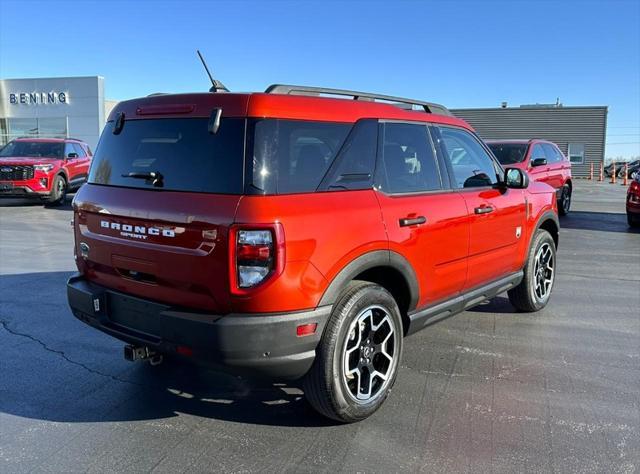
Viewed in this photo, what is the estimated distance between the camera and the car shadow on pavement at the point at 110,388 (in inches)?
137

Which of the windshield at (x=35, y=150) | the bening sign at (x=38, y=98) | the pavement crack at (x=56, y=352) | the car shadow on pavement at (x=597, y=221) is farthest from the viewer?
the bening sign at (x=38, y=98)

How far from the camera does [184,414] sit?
3490mm

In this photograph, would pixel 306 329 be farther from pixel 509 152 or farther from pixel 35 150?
pixel 35 150

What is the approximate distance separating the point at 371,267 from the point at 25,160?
13815 millimetres

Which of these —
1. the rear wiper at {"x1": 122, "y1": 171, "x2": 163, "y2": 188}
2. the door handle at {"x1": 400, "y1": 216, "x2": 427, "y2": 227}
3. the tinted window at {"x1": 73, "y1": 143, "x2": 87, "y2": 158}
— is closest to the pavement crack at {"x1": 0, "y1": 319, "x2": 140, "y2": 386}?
the rear wiper at {"x1": 122, "y1": 171, "x2": 163, "y2": 188}

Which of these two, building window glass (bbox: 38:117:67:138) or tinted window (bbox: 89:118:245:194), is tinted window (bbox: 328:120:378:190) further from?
building window glass (bbox: 38:117:67:138)

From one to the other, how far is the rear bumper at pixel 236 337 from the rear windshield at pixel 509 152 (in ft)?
32.5

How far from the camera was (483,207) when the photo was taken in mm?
4496

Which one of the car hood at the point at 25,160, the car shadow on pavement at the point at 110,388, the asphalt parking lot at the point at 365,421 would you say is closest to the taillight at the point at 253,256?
the car shadow on pavement at the point at 110,388

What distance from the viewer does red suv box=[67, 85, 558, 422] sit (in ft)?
9.37

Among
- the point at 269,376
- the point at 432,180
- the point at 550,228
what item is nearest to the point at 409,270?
the point at 432,180

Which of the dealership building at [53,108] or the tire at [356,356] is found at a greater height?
the dealership building at [53,108]

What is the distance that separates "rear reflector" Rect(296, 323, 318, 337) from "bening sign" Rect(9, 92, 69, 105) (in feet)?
110

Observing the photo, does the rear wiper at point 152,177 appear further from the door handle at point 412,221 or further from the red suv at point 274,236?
the door handle at point 412,221
